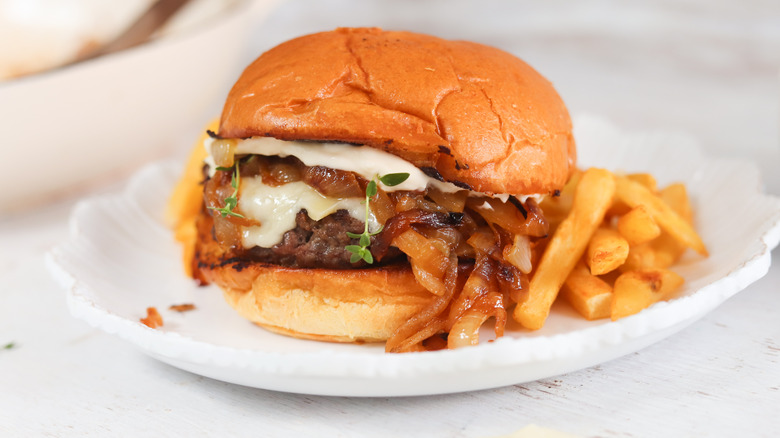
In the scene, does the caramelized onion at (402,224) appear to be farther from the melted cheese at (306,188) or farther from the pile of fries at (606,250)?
the pile of fries at (606,250)

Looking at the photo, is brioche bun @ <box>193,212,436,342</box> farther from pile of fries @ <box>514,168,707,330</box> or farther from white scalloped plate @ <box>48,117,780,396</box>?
pile of fries @ <box>514,168,707,330</box>

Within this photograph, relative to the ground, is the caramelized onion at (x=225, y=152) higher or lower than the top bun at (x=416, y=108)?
lower

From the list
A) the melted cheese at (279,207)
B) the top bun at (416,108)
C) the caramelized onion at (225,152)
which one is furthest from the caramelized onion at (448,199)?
the caramelized onion at (225,152)

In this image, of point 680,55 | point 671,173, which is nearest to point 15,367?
point 671,173

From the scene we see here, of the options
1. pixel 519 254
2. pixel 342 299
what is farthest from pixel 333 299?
pixel 519 254

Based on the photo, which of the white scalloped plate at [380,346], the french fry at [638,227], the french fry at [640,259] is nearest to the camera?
the white scalloped plate at [380,346]

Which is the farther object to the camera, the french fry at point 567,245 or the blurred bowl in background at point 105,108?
the blurred bowl in background at point 105,108

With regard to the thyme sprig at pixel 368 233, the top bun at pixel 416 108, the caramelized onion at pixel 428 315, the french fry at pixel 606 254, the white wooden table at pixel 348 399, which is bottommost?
the white wooden table at pixel 348 399
